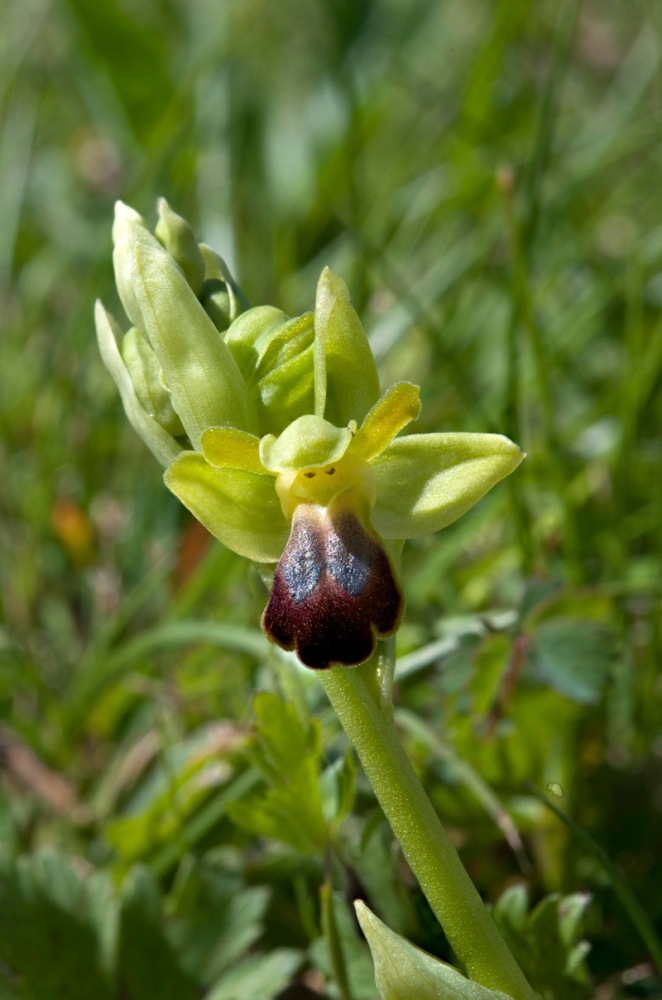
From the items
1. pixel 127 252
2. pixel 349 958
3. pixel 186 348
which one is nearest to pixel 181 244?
pixel 127 252

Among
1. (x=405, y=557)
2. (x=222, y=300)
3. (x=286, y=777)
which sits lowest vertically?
(x=405, y=557)

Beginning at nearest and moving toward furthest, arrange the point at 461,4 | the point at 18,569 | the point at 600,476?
1. the point at 18,569
2. the point at 600,476
3. the point at 461,4

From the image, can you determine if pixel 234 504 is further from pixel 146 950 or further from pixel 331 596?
pixel 146 950

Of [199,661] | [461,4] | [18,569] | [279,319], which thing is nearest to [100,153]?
[461,4]

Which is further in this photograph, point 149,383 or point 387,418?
point 149,383

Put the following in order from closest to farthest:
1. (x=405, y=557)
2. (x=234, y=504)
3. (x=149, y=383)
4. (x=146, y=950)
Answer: (x=234, y=504), (x=149, y=383), (x=146, y=950), (x=405, y=557)

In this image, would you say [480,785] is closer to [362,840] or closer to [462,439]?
[362,840]
